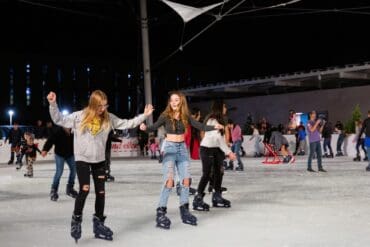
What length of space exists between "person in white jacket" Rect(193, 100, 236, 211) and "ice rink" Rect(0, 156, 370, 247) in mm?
268

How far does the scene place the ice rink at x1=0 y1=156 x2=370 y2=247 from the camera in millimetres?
5590

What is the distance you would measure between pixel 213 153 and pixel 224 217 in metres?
1.16

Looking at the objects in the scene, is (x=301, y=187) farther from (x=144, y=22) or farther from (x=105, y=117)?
(x=144, y=22)

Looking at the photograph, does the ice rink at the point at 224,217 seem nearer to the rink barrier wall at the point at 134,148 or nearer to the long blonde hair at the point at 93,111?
the long blonde hair at the point at 93,111

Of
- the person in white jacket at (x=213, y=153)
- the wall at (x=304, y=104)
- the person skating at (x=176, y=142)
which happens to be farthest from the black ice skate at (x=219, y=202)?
the wall at (x=304, y=104)

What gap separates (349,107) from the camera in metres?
29.1

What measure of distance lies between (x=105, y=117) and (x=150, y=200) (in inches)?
133

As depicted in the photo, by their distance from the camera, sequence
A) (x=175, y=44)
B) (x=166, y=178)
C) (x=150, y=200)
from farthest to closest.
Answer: (x=175, y=44)
(x=150, y=200)
(x=166, y=178)

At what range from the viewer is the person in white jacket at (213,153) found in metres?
7.84

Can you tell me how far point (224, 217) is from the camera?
715 centimetres

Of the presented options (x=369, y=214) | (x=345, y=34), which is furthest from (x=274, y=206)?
(x=345, y=34)

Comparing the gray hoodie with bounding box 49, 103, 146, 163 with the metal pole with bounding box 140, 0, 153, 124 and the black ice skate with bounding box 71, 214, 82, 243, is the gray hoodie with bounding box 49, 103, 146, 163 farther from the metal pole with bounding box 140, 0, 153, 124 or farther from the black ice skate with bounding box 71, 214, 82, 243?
the metal pole with bounding box 140, 0, 153, 124

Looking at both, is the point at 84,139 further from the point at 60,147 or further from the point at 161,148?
the point at 60,147

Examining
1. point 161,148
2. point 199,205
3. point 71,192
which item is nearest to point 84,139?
point 161,148
